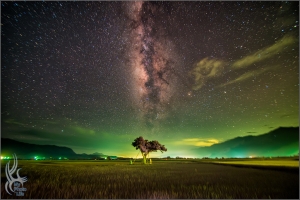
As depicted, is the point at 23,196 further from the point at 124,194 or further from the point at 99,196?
the point at 124,194

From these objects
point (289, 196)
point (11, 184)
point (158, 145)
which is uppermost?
point (11, 184)

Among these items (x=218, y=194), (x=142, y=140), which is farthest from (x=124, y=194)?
(x=142, y=140)

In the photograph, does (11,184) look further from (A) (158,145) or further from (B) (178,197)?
(A) (158,145)

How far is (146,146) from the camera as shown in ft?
203

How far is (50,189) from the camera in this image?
9.86 metres

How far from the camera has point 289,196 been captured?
9.29 meters

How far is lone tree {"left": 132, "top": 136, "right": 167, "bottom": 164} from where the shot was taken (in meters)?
59.8

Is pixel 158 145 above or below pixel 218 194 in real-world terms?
below

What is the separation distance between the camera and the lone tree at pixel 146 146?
59750 millimetres

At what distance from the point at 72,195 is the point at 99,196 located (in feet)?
4.42

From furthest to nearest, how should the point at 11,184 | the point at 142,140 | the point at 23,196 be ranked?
the point at 142,140 → the point at 11,184 → the point at 23,196

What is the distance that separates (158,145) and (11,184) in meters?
57.9

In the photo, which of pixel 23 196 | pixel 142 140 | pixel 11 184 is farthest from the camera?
pixel 142 140

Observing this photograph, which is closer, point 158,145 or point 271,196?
point 271,196
